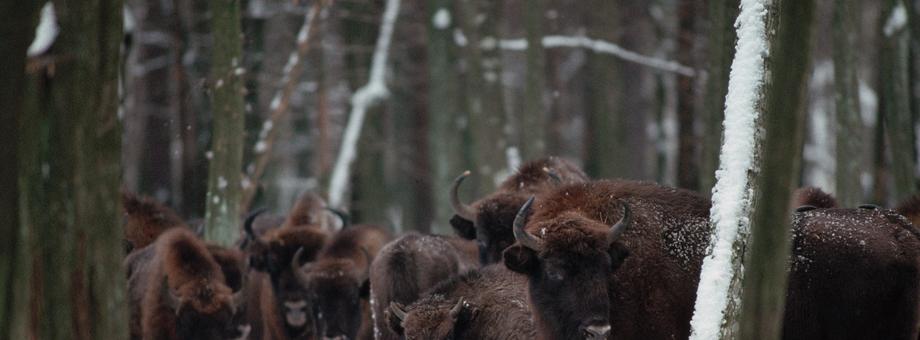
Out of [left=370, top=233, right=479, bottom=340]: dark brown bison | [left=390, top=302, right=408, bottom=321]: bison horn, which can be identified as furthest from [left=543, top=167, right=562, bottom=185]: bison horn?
[left=390, top=302, right=408, bottom=321]: bison horn

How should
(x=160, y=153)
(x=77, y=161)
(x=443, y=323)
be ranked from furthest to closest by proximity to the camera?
(x=160, y=153) < (x=443, y=323) < (x=77, y=161)

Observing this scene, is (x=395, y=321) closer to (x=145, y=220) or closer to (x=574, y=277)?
(x=574, y=277)

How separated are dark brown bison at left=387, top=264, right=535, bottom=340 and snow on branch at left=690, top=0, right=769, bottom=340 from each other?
1.95m

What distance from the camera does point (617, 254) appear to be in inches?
298

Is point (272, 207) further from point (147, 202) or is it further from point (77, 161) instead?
point (77, 161)

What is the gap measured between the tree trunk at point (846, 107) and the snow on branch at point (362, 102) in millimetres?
8034

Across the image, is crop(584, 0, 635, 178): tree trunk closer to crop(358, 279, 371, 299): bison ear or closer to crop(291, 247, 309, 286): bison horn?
crop(291, 247, 309, 286): bison horn

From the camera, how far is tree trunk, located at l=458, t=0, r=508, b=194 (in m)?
17.8

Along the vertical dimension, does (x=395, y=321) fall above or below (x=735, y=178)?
below

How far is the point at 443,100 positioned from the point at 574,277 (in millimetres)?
11827

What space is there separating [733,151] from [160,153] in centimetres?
1714

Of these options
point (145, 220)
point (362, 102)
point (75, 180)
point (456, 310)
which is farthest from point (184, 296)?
point (362, 102)

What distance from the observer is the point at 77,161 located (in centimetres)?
634


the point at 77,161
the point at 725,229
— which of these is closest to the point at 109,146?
the point at 77,161
